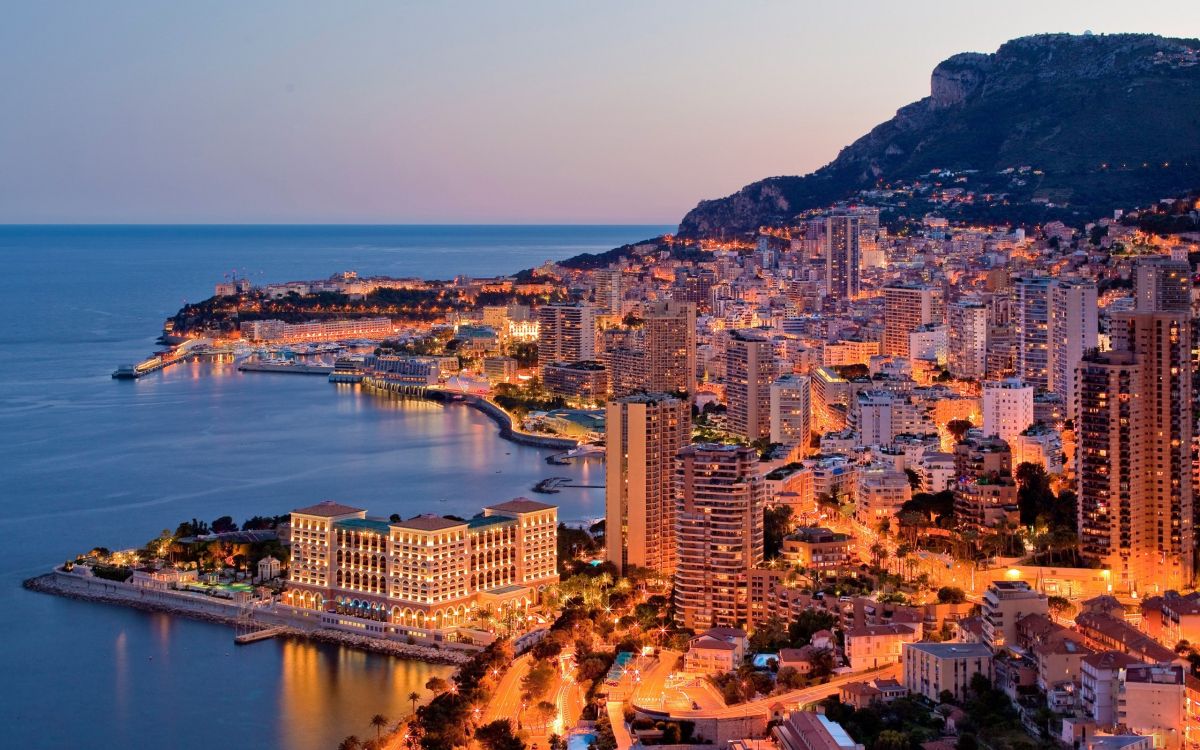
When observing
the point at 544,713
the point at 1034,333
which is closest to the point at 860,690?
the point at 544,713

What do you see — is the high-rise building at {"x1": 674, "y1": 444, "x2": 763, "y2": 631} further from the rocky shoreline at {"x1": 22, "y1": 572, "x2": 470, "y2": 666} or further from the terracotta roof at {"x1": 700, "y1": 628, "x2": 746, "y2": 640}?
the rocky shoreline at {"x1": 22, "y1": 572, "x2": 470, "y2": 666}

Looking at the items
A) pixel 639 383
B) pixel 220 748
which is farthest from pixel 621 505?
pixel 639 383

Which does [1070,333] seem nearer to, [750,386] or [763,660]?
[750,386]

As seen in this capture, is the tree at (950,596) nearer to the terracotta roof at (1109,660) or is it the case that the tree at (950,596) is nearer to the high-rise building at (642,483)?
the terracotta roof at (1109,660)

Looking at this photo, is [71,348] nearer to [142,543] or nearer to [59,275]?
[142,543]

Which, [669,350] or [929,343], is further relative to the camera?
[669,350]

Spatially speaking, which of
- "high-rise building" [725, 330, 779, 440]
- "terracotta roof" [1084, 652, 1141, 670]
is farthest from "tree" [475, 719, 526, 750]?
"high-rise building" [725, 330, 779, 440]
